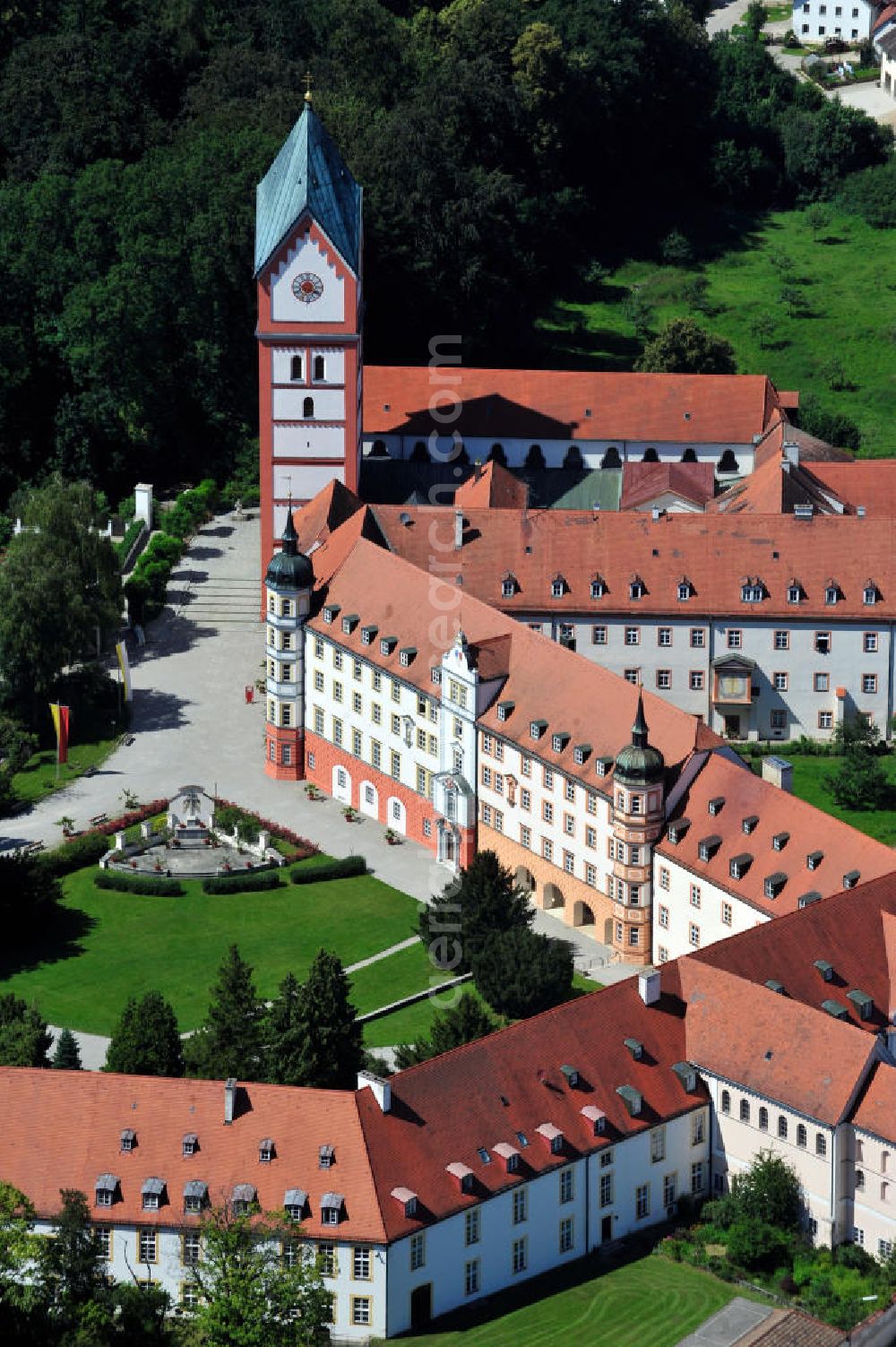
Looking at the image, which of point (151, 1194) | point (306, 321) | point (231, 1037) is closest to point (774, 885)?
point (231, 1037)

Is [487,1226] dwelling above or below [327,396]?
below

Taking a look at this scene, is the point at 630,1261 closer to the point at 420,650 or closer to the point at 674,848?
the point at 674,848

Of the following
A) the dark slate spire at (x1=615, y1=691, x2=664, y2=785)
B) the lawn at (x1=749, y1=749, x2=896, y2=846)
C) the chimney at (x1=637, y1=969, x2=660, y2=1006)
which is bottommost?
the lawn at (x1=749, y1=749, x2=896, y2=846)

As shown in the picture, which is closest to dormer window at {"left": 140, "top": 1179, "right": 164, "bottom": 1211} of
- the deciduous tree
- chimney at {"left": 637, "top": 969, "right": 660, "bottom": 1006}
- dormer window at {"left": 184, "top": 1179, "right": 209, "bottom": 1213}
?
dormer window at {"left": 184, "top": 1179, "right": 209, "bottom": 1213}

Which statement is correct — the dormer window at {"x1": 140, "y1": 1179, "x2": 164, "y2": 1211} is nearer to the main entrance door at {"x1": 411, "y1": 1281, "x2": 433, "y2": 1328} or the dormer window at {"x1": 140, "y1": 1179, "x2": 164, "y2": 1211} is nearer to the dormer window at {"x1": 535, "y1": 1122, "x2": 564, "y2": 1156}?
the main entrance door at {"x1": 411, "y1": 1281, "x2": 433, "y2": 1328}

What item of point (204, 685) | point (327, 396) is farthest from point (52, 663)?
point (327, 396)

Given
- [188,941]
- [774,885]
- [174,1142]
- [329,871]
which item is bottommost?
[188,941]

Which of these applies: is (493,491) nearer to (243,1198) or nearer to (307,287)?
(307,287)
